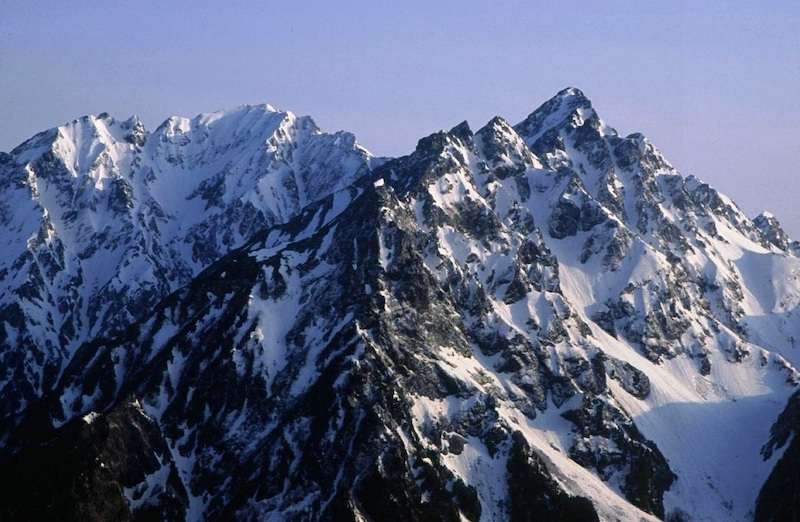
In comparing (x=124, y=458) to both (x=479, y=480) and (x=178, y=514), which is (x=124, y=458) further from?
(x=479, y=480)

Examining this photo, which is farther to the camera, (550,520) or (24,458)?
(550,520)

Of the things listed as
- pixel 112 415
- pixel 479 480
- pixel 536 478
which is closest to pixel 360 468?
pixel 479 480

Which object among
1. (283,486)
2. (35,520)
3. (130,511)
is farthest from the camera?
(283,486)

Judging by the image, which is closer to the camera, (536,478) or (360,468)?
(360,468)

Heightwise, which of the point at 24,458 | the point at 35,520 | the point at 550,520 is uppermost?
the point at 24,458

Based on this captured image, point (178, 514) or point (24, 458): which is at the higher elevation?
point (24, 458)

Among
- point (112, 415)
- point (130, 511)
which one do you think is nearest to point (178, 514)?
point (130, 511)

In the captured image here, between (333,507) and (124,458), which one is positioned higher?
(124,458)

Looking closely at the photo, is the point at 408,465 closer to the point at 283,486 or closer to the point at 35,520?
the point at 283,486

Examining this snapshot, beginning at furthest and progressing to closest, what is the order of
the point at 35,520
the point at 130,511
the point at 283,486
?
1. the point at 283,486
2. the point at 130,511
3. the point at 35,520
